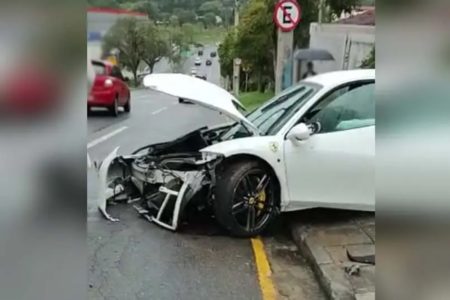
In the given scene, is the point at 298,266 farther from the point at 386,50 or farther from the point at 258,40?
the point at 386,50

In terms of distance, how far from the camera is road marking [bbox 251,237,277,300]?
12.4 feet

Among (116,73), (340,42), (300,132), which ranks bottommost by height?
(300,132)

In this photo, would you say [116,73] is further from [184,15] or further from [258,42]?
[258,42]

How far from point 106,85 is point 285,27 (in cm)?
87

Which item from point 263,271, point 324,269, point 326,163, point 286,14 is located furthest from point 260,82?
point 326,163

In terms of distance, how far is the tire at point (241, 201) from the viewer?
467 centimetres

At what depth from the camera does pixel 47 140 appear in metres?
1.42

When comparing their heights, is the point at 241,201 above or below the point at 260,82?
below

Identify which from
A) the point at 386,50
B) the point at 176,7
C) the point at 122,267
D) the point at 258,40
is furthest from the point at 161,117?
the point at 386,50

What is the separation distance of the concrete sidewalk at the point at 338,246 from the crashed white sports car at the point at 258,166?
223 millimetres

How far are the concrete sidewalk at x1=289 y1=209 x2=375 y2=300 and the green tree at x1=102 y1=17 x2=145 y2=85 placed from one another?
1.80 metres

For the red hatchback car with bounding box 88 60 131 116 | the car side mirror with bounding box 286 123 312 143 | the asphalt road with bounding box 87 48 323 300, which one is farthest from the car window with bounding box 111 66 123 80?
the car side mirror with bounding box 286 123 312 143

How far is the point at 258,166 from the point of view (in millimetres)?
4719

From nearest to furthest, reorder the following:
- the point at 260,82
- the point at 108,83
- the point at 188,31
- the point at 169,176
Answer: the point at 108,83 < the point at 188,31 < the point at 260,82 < the point at 169,176
